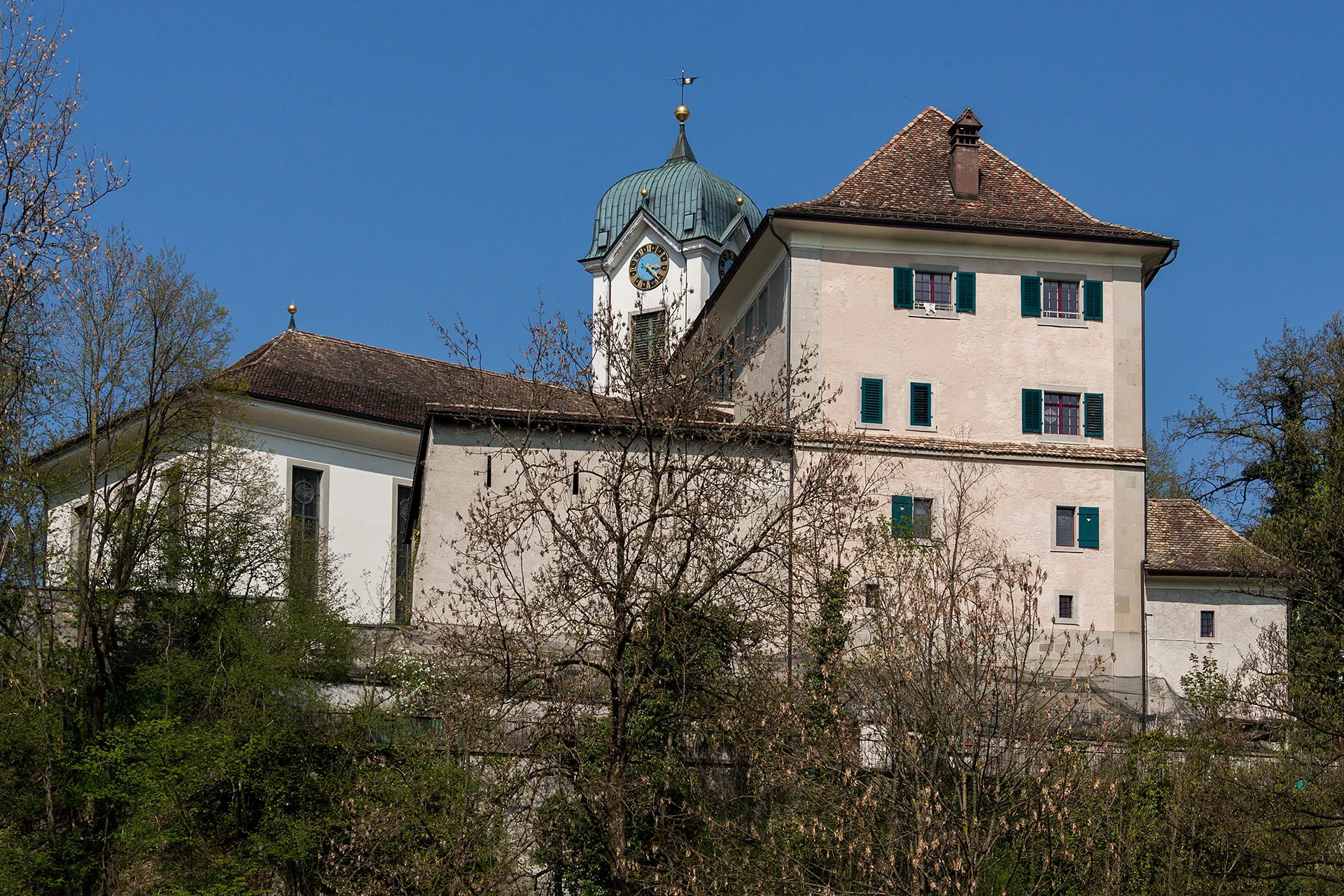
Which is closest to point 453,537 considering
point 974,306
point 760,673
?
point 760,673

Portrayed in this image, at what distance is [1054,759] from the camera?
1962 centimetres

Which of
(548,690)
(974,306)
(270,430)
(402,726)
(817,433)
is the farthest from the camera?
(270,430)

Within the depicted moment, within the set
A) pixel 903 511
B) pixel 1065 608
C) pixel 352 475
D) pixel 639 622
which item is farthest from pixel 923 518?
pixel 352 475

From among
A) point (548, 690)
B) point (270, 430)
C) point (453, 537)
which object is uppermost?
point (270, 430)

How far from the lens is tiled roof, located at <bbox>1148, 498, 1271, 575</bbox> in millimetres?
34188

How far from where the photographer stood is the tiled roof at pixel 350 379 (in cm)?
4359

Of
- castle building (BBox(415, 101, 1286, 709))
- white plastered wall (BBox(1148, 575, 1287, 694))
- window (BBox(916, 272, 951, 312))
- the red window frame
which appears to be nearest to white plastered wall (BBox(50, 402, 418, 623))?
castle building (BBox(415, 101, 1286, 709))

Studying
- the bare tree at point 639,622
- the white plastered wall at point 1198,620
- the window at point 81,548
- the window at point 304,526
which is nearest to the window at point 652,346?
the bare tree at point 639,622

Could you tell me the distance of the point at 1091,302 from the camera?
3662 cm

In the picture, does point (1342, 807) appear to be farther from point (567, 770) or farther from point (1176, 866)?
point (567, 770)

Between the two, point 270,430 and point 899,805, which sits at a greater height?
point 270,430

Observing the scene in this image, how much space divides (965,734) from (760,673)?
4.06m

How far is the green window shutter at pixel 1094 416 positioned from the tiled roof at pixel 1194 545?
253 cm

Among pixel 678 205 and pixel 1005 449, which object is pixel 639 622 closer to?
pixel 1005 449
